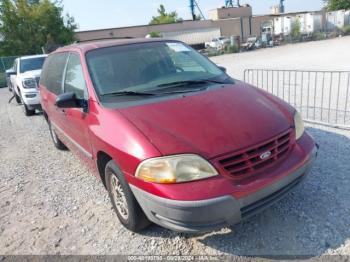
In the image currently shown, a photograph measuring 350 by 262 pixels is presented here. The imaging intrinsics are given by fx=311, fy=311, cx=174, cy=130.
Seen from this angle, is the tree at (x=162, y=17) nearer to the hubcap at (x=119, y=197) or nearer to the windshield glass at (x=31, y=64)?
the windshield glass at (x=31, y=64)

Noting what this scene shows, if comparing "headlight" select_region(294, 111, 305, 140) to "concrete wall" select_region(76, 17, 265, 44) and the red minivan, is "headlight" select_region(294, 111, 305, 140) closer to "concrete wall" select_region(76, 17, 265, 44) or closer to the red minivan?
the red minivan

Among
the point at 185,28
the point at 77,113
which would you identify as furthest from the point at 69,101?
the point at 185,28

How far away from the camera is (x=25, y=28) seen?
28.7 m

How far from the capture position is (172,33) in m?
47.6

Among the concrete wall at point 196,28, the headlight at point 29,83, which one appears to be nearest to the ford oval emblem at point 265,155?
the headlight at point 29,83

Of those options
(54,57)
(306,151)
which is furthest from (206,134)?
(54,57)

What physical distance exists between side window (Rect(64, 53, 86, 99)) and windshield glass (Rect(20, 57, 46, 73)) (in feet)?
23.1

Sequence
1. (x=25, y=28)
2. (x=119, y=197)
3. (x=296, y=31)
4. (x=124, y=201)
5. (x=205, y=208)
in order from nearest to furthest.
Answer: (x=205, y=208) → (x=124, y=201) → (x=119, y=197) → (x=25, y=28) → (x=296, y=31)

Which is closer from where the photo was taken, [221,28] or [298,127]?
[298,127]

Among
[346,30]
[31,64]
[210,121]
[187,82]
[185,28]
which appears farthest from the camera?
[185,28]

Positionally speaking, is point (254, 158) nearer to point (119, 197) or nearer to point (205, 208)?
point (205, 208)

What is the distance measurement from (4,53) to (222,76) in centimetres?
3043

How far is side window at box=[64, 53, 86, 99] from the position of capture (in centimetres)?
343

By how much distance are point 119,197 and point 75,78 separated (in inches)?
61.5
